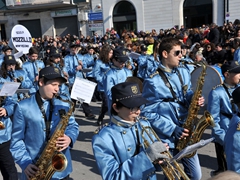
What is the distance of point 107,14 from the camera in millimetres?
28109

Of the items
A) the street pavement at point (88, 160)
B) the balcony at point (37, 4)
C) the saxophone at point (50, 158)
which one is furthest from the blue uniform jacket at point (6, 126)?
the balcony at point (37, 4)

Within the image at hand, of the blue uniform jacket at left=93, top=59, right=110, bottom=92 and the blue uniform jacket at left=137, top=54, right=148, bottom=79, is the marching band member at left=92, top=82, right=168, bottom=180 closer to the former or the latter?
the blue uniform jacket at left=93, top=59, right=110, bottom=92

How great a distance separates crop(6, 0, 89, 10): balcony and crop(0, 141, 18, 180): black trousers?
2600 cm

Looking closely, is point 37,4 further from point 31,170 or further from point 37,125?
point 31,170

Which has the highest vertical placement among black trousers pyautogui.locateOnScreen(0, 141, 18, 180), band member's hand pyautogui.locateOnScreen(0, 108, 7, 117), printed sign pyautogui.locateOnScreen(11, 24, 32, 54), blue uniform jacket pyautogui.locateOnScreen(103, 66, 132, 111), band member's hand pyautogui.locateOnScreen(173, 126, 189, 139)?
printed sign pyautogui.locateOnScreen(11, 24, 32, 54)

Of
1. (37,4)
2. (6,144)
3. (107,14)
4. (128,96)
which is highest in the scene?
(37,4)

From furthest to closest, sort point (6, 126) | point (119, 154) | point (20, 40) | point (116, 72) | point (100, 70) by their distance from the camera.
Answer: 1. point (20, 40)
2. point (100, 70)
3. point (116, 72)
4. point (6, 126)
5. point (119, 154)

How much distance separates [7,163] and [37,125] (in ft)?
4.62

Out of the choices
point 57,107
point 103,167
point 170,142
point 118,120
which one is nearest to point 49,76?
point 57,107

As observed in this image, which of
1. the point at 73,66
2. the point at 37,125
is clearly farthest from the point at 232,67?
the point at 73,66

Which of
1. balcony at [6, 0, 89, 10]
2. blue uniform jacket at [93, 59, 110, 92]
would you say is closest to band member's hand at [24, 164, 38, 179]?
blue uniform jacket at [93, 59, 110, 92]

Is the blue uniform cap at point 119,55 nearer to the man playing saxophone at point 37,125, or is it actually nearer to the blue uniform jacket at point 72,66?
the man playing saxophone at point 37,125

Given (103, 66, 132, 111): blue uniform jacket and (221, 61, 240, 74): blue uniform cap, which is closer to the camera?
(221, 61, 240, 74): blue uniform cap

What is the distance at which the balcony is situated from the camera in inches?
1147
